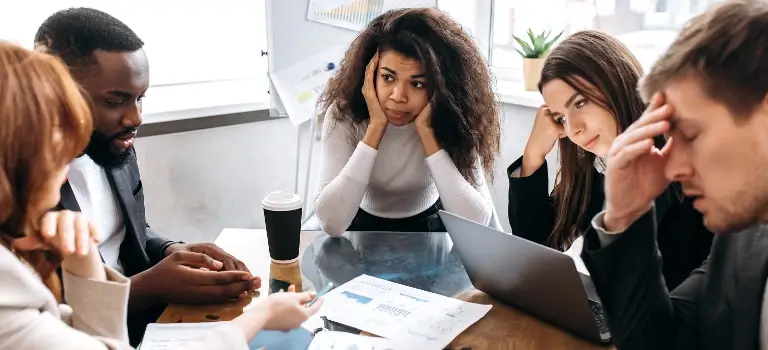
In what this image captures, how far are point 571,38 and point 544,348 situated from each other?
2.34ft

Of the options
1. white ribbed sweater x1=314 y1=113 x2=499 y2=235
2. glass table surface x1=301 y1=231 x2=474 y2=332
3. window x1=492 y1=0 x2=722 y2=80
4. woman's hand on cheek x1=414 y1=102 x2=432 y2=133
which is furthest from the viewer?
window x1=492 y1=0 x2=722 y2=80

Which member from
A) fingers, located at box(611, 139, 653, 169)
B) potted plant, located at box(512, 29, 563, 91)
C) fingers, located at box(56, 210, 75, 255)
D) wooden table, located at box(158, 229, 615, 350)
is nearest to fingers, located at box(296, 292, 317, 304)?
wooden table, located at box(158, 229, 615, 350)

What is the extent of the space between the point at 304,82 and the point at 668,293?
177 cm

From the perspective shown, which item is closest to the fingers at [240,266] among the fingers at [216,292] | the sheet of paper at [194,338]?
the fingers at [216,292]

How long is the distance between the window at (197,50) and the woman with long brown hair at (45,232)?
1.53 meters

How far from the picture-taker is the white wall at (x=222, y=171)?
2.51m

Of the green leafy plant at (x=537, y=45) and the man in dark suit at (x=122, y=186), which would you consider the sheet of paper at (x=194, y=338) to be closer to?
the man in dark suit at (x=122, y=186)

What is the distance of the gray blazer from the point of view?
27.7 inches

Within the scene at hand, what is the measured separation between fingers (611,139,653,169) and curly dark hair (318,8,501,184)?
0.87 metres

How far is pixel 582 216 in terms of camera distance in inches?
60.1

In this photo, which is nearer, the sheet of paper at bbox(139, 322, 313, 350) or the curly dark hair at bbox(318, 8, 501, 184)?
the sheet of paper at bbox(139, 322, 313, 350)

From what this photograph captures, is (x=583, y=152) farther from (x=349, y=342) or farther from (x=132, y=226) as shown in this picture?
(x=132, y=226)

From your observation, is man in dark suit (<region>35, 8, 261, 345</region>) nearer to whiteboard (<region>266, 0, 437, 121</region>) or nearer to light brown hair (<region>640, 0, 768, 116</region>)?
light brown hair (<region>640, 0, 768, 116</region>)

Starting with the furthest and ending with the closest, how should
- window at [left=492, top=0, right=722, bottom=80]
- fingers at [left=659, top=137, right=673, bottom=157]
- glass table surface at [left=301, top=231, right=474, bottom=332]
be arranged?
window at [left=492, top=0, right=722, bottom=80]
glass table surface at [left=301, top=231, right=474, bottom=332]
fingers at [left=659, top=137, right=673, bottom=157]
